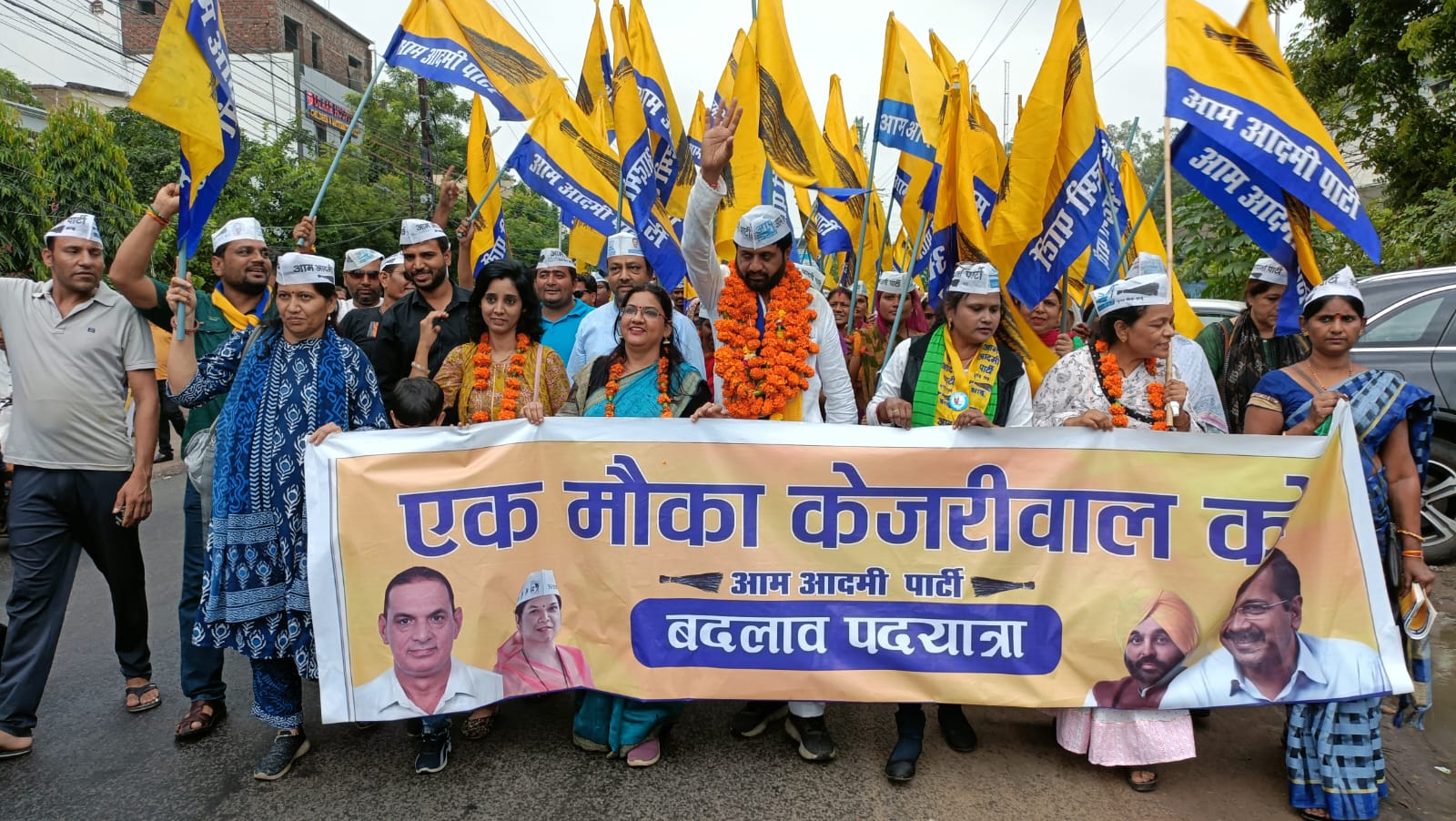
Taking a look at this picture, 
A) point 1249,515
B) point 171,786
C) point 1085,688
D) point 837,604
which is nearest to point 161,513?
point 171,786

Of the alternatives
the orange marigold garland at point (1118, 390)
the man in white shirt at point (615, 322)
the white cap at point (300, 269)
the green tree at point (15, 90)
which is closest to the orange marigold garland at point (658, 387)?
the man in white shirt at point (615, 322)

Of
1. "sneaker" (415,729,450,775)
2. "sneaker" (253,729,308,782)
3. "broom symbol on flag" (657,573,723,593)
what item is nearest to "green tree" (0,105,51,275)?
"sneaker" (253,729,308,782)

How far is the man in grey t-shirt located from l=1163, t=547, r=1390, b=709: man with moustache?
3.99 metres

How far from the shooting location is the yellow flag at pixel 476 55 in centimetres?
504

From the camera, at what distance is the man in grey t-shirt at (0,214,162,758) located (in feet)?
11.7

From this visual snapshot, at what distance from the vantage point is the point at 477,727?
3.63 m

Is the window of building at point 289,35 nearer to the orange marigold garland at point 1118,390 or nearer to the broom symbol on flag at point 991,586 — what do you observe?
the orange marigold garland at point 1118,390

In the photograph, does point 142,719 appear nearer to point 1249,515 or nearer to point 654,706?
point 654,706

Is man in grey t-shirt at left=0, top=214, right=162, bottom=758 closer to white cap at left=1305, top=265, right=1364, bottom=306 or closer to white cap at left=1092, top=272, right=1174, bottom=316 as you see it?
white cap at left=1092, top=272, right=1174, bottom=316

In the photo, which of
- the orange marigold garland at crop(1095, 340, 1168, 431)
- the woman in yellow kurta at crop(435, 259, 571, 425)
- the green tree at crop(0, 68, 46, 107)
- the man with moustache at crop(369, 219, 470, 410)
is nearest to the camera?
the orange marigold garland at crop(1095, 340, 1168, 431)

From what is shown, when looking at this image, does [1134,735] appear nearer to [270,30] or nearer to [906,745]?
[906,745]

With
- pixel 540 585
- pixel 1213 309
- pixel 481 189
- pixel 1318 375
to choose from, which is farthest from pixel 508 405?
pixel 1213 309

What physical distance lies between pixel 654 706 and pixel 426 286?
2.40 m

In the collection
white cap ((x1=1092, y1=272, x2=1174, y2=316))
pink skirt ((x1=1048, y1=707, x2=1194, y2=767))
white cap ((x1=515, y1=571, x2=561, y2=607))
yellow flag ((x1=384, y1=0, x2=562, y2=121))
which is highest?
yellow flag ((x1=384, y1=0, x2=562, y2=121))
